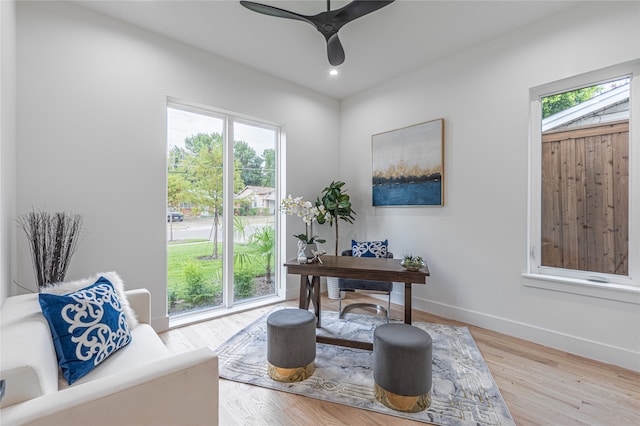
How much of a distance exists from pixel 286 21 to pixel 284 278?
3.06 m

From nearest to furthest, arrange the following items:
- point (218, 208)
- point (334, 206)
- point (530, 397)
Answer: point (530, 397) < point (218, 208) < point (334, 206)

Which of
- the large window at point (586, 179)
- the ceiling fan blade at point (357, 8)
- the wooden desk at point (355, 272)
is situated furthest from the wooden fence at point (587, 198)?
the ceiling fan blade at point (357, 8)

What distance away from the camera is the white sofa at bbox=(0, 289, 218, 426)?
36.0 inches

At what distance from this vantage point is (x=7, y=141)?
1926 millimetres

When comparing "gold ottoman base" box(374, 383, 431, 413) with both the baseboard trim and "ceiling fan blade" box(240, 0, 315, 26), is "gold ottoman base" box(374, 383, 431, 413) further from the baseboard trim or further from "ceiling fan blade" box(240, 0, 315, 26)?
"ceiling fan blade" box(240, 0, 315, 26)

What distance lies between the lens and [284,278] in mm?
4000

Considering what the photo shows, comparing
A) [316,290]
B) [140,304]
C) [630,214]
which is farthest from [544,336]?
[140,304]

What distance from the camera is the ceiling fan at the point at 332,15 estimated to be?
82.4 inches

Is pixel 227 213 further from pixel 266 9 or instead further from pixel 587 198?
pixel 587 198

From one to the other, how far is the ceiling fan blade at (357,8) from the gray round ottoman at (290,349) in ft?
7.85

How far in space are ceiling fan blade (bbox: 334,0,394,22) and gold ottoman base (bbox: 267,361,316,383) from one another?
2716mm

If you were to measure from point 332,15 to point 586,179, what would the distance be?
2661 millimetres

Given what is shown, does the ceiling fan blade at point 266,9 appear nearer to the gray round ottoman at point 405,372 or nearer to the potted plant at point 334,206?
the potted plant at point 334,206

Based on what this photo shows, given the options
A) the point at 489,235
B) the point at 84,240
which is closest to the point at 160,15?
the point at 84,240
